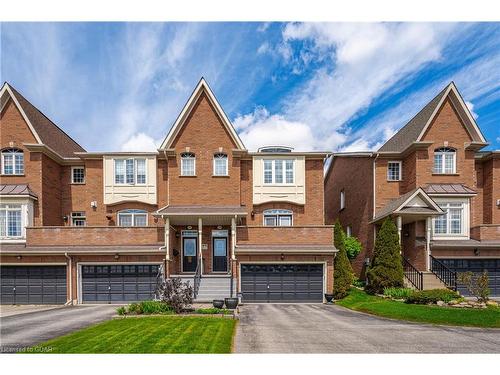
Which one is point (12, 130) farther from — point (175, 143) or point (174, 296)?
point (174, 296)

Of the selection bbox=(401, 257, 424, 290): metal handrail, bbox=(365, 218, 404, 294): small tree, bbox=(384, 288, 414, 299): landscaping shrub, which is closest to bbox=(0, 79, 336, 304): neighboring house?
bbox=(365, 218, 404, 294): small tree

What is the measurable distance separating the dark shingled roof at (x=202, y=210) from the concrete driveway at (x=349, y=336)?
21.8 feet

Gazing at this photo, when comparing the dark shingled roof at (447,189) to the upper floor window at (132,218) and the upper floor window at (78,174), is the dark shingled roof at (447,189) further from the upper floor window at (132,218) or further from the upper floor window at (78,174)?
the upper floor window at (78,174)

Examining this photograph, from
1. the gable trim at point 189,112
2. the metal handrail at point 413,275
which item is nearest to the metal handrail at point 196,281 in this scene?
the gable trim at point 189,112

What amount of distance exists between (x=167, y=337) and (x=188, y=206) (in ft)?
42.6

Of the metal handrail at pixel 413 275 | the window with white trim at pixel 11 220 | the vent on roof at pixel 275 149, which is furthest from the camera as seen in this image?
the vent on roof at pixel 275 149

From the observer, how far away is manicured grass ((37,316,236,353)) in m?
10.0

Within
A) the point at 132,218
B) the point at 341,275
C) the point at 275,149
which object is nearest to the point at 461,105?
the point at 275,149

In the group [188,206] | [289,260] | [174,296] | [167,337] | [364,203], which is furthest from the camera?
[364,203]

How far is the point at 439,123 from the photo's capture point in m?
25.0

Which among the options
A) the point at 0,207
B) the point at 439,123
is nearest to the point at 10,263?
the point at 0,207

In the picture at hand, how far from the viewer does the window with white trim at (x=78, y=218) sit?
25.6 meters

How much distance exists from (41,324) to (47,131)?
16.0 metres

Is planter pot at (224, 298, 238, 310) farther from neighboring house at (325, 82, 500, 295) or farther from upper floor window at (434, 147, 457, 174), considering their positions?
upper floor window at (434, 147, 457, 174)
